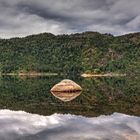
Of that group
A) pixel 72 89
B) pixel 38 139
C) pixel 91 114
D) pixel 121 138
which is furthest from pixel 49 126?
pixel 72 89

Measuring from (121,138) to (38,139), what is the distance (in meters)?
3.53

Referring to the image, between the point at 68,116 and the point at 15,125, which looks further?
the point at 68,116

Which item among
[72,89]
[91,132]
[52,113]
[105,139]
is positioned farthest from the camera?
[72,89]

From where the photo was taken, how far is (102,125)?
21.3m

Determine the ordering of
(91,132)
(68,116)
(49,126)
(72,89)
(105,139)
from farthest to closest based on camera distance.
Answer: (72,89)
(68,116)
(49,126)
(91,132)
(105,139)

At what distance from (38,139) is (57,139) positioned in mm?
807

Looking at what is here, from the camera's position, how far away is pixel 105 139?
1695 cm

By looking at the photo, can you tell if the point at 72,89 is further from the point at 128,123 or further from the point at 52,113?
the point at 128,123

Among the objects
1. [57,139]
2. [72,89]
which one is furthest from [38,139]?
[72,89]

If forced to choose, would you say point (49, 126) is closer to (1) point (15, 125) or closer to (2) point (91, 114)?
(1) point (15, 125)

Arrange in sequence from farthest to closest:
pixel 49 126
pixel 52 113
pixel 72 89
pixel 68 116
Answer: pixel 72 89, pixel 52 113, pixel 68 116, pixel 49 126

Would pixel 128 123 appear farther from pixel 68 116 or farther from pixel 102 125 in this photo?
pixel 68 116

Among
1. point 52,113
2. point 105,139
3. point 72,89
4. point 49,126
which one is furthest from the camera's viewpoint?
point 72,89

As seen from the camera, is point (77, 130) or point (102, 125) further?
point (102, 125)
